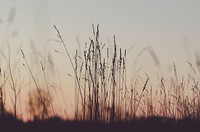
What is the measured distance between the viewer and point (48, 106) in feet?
12.4

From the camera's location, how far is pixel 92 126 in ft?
10.7

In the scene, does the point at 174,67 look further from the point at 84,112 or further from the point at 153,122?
the point at 84,112

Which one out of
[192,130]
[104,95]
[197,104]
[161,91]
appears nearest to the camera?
[192,130]

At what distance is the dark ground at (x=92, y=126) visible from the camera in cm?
320

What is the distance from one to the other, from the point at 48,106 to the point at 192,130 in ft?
4.58

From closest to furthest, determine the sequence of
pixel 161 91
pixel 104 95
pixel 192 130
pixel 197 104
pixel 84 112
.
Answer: pixel 192 130 → pixel 84 112 → pixel 104 95 → pixel 197 104 → pixel 161 91

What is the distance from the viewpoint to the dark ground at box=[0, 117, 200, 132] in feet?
10.5

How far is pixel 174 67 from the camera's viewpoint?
4656 millimetres

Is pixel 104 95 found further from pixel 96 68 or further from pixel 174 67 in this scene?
pixel 174 67

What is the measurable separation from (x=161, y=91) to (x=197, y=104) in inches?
21.2

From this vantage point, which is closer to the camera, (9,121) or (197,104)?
(9,121)

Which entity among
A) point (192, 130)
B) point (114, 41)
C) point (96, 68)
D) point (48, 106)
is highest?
point (114, 41)

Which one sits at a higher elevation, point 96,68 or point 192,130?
point 96,68

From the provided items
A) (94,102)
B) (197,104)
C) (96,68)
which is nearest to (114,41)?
(96,68)
